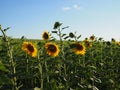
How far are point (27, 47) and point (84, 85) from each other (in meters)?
1.54

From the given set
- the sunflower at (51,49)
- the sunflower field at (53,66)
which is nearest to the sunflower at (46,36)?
the sunflower field at (53,66)

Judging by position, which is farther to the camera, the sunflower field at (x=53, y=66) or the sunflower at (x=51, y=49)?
the sunflower at (x=51, y=49)

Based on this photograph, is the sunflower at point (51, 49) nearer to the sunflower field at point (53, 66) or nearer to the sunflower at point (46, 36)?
the sunflower field at point (53, 66)

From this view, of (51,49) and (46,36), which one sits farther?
(46,36)

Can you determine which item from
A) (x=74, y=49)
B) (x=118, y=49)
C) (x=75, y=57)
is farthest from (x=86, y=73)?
(x=118, y=49)

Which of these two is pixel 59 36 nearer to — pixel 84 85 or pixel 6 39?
pixel 84 85

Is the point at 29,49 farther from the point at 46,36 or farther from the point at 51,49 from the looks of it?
the point at 46,36

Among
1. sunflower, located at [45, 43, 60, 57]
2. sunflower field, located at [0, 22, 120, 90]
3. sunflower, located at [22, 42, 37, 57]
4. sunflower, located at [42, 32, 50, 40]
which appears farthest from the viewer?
sunflower, located at [42, 32, 50, 40]

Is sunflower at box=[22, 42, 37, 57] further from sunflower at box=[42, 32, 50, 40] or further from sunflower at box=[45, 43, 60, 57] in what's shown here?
sunflower at box=[42, 32, 50, 40]

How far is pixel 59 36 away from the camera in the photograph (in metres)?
7.52

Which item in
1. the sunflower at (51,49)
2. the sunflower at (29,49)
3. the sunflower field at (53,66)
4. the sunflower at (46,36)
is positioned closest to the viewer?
the sunflower field at (53,66)

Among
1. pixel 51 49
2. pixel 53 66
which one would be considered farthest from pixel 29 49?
pixel 53 66

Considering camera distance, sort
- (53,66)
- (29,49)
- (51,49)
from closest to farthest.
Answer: (29,49) < (51,49) < (53,66)

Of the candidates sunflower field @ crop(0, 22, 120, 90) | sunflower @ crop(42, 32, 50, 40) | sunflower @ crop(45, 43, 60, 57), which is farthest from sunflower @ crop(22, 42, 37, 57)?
sunflower @ crop(42, 32, 50, 40)
